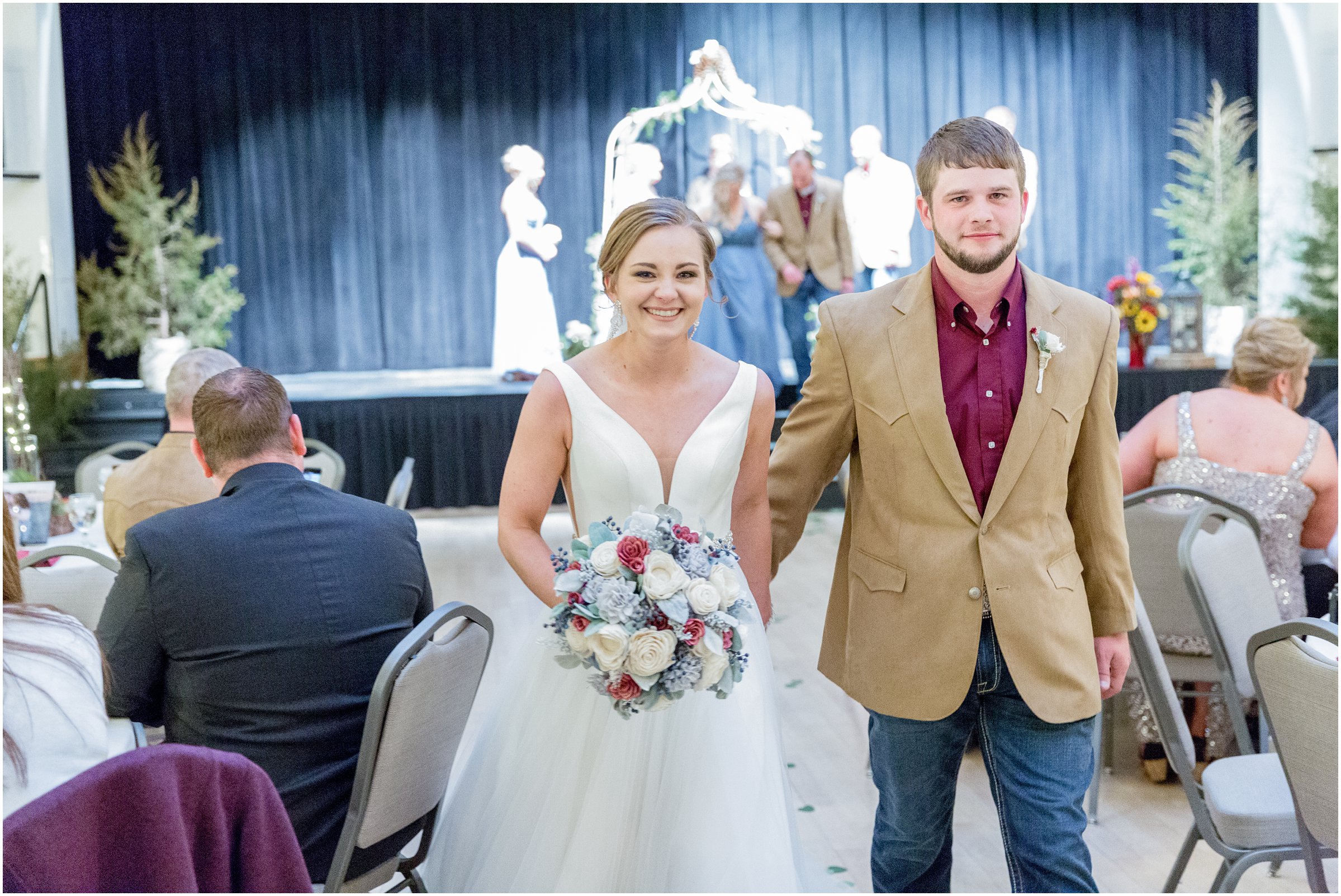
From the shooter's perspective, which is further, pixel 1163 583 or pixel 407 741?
pixel 1163 583

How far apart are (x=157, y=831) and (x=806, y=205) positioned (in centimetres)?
822

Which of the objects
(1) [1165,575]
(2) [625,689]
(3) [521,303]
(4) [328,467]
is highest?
(3) [521,303]

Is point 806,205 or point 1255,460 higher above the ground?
point 806,205

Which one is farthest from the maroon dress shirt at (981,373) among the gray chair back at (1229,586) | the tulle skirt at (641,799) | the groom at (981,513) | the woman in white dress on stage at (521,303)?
the woman in white dress on stage at (521,303)

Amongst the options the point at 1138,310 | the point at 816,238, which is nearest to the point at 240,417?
the point at 816,238

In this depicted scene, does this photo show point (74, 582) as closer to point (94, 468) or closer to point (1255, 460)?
point (94, 468)

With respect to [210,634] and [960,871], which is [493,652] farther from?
[210,634]

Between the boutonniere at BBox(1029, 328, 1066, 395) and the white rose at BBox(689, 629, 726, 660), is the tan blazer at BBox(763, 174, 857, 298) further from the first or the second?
the white rose at BBox(689, 629, 726, 660)

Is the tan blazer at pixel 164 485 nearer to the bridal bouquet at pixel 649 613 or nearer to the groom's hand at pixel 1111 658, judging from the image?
the bridal bouquet at pixel 649 613

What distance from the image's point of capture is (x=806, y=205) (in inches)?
353

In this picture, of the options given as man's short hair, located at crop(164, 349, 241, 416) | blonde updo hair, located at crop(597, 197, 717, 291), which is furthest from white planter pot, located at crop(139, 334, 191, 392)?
blonde updo hair, located at crop(597, 197, 717, 291)

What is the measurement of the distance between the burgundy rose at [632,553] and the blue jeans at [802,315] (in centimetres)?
733

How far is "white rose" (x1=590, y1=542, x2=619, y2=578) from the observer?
5.63 feet

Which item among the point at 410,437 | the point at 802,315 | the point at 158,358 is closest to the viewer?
the point at 410,437
